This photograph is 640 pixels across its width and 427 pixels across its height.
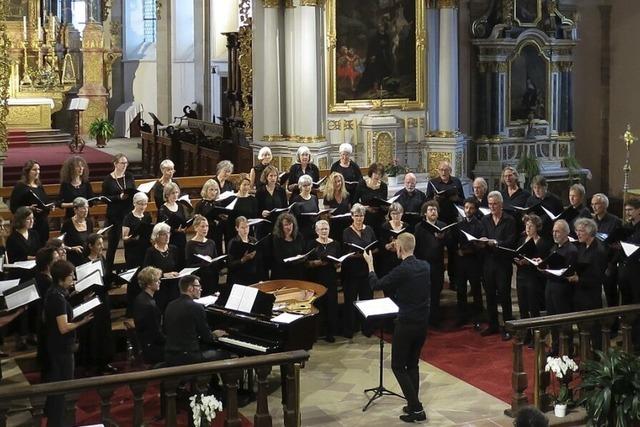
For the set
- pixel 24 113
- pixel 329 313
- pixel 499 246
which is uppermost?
pixel 24 113

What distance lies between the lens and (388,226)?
453 inches

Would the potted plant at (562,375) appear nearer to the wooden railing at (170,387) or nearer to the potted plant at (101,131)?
the wooden railing at (170,387)

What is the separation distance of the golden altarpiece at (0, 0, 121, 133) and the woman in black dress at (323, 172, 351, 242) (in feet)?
47.5

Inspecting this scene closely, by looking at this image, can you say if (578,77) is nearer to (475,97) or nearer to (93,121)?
(475,97)

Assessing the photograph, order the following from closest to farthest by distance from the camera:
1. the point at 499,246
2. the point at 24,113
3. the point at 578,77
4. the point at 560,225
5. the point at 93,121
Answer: the point at 560,225 < the point at 499,246 < the point at 578,77 < the point at 24,113 < the point at 93,121

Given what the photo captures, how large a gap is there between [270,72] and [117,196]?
18.2ft

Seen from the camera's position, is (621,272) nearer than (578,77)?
Yes

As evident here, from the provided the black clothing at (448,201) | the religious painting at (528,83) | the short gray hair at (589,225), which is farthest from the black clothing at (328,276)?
the religious painting at (528,83)

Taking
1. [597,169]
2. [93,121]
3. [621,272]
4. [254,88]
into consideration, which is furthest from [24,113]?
[621,272]

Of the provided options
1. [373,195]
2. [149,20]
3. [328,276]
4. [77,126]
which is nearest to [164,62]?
[149,20]

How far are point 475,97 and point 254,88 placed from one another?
3.90 meters

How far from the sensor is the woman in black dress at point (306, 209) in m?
11.8

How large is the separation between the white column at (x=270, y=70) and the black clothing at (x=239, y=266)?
Result: 6240 mm

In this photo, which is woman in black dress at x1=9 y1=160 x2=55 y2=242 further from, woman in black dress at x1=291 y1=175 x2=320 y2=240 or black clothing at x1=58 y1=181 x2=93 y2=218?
woman in black dress at x1=291 y1=175 x2=320 y2=240
